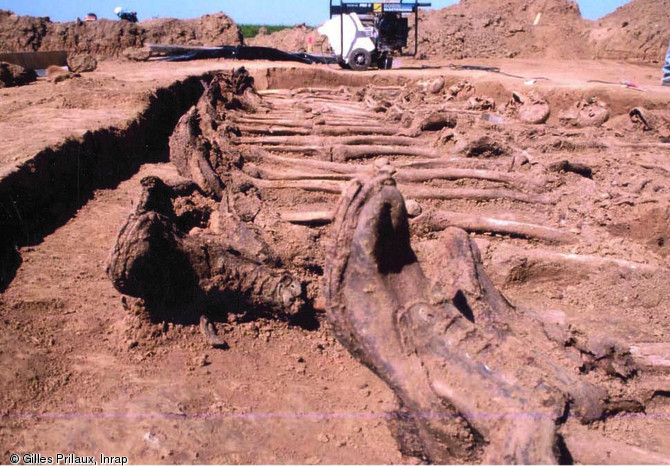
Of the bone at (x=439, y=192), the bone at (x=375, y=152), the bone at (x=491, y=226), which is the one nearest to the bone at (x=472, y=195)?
the bone at (x=439, y=192)

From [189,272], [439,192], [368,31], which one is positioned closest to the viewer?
[189,272]

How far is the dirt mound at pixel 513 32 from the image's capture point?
59.1 feet

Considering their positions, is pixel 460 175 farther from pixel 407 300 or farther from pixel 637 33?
pixel 637 33

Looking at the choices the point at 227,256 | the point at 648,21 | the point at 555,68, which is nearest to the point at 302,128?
the point at 227,256

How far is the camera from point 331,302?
2.03 m

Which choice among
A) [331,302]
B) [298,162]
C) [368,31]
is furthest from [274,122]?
[368,31]

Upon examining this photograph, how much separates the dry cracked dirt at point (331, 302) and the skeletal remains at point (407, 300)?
10 mm

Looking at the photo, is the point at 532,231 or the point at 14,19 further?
the point at 14,19

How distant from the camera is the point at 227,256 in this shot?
108 inches

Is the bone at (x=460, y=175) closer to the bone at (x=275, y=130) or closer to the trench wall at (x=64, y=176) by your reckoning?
the bone at (x=275, y=130)

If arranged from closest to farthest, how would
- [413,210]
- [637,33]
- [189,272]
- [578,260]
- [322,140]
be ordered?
1. [189,272]
2. [578,260]
3. [413,210]
4. [322,140]
5. [637,33]

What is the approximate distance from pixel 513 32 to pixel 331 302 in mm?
19797

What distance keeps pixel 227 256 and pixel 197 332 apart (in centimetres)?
44

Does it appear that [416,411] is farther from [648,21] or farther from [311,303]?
[648,21]
